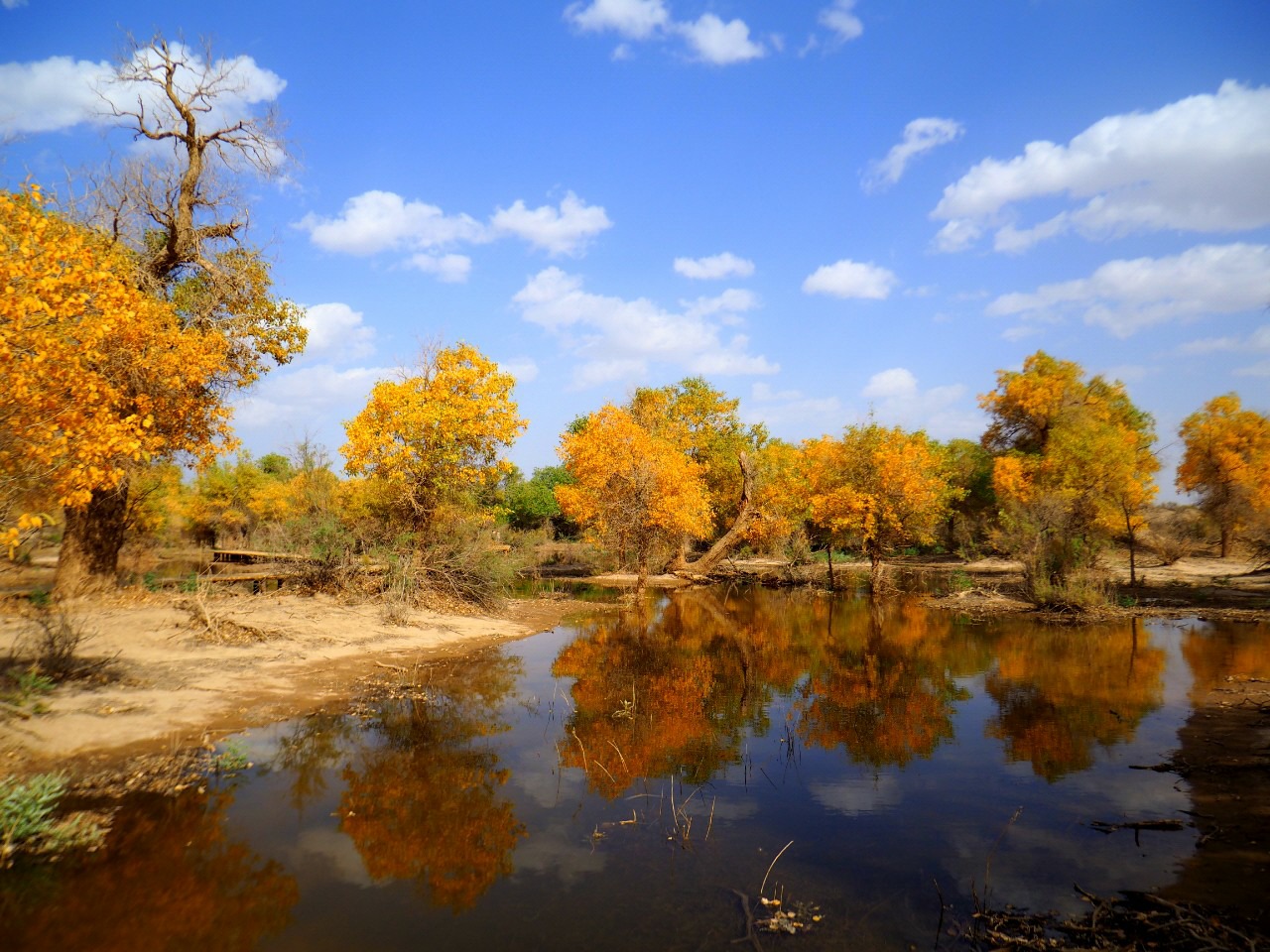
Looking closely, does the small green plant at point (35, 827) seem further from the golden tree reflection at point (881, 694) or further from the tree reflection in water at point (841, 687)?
the golden tree reflection at point (881, 694)

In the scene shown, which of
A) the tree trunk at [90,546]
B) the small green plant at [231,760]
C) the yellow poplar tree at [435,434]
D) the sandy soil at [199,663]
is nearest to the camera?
the small green plant at [231,760]

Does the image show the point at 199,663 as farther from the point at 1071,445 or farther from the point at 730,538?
the point at 1071,445

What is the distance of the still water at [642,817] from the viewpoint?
5844mm

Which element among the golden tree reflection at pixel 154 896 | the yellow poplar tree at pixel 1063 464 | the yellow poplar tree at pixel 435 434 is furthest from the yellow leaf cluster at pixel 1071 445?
the golden tree reflection at pixel 154 896

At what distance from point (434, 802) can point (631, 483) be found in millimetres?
19118

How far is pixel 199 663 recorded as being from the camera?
12.9m

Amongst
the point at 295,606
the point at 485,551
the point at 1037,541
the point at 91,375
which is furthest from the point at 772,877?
the point at 1037,541

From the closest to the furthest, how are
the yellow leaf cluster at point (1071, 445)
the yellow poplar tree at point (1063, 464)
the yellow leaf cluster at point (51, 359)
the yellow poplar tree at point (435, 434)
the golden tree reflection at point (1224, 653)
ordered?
the yellow leaf cluster at point (51, 359) → the golden tree reflection at point (1224, 653) → the yellow poplar tree at point (435, 434) → the yellow poplar tree at point (1063, 464) → the yellow leaf cluster at point (1071, 445)

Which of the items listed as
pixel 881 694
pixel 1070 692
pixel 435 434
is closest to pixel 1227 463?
pixel 1070 692

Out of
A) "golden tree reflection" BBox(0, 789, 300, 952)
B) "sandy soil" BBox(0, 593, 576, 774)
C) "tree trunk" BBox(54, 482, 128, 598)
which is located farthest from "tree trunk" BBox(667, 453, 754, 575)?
"golden tree reflection" BBox(0, 789, 300, 952)

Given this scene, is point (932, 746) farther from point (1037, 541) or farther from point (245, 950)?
point (1037, 541)

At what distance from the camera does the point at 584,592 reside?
32312 mm

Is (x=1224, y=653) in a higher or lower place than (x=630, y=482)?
lower

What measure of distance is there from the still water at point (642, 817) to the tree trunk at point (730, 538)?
1953 cm
